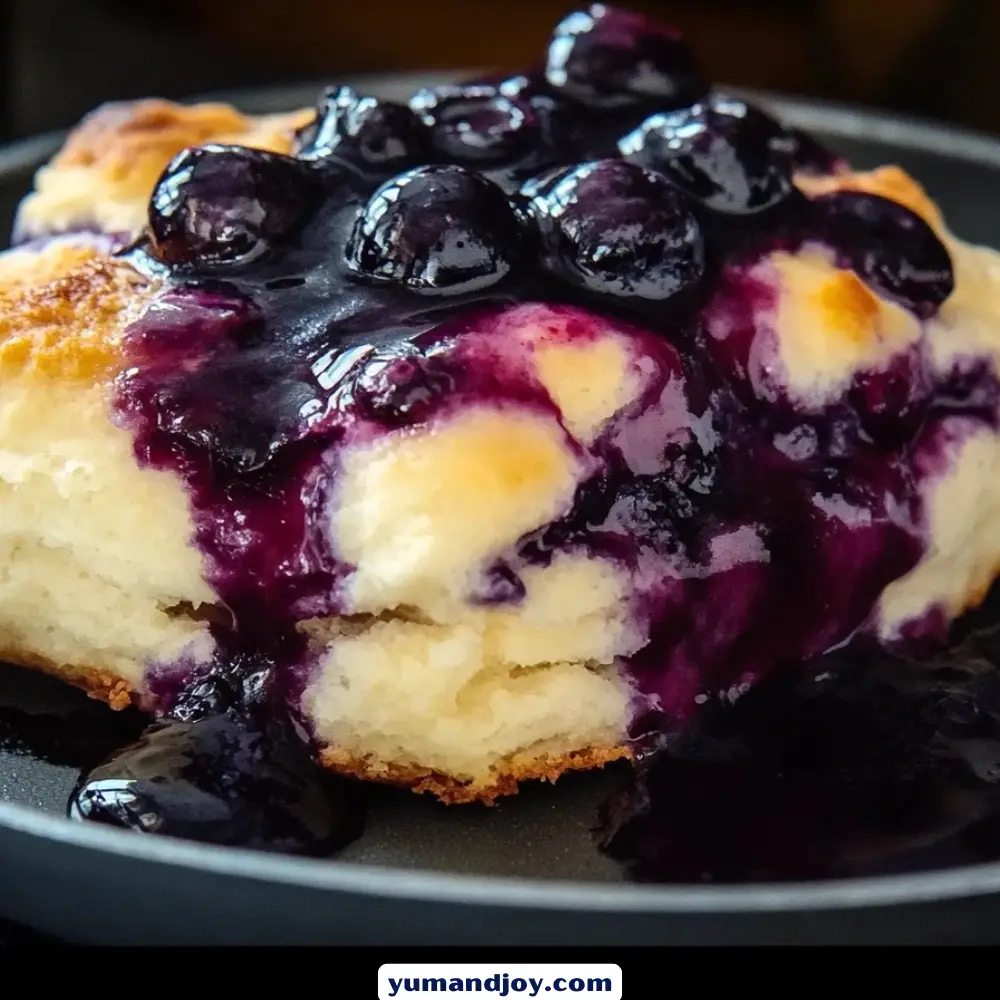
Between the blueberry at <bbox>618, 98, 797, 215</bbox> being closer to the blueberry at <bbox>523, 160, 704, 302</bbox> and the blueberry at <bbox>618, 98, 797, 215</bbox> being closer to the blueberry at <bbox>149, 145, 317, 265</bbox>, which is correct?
the blueberry at <bbox>523, 160, 704, 302</bbox>

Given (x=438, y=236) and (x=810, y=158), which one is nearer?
(x=438, y=236)

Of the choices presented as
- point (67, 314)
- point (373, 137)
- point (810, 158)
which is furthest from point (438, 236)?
point (810, 158)

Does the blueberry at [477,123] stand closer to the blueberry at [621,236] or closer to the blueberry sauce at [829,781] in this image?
the blueberry at [621,236]

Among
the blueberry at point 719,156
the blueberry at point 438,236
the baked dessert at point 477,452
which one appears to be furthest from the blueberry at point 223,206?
the blueberry at point 719,156

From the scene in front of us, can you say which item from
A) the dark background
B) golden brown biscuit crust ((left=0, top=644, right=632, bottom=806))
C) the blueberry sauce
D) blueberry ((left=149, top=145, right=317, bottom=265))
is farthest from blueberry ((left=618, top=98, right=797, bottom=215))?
the dark background

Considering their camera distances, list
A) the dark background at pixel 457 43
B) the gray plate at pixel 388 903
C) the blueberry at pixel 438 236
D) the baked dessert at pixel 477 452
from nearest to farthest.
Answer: the gray plate at pixel 388 903 < the baked dessert at pixel 477 452 < the blueberry at pixel 438 236 < the dark background at pixel 457 43

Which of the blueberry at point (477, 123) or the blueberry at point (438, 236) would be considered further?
the blueberry at point (477, 123)

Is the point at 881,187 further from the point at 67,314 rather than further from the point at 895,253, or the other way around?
the point at 67,314
